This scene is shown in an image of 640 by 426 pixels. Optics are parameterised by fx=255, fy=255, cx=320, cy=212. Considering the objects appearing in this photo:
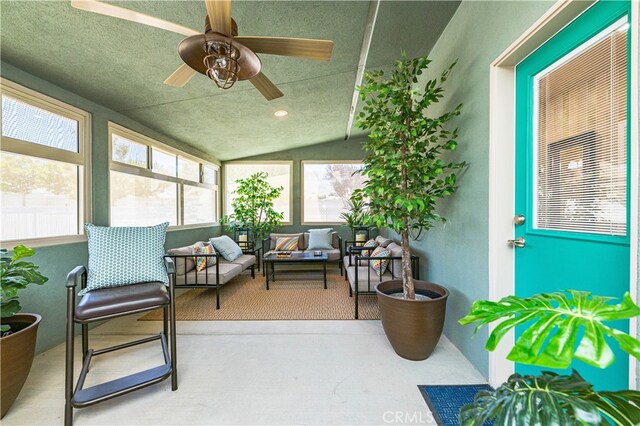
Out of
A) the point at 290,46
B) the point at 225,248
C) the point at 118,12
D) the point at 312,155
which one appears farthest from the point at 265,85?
the point at 312,155

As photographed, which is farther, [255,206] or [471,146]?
[255,206]

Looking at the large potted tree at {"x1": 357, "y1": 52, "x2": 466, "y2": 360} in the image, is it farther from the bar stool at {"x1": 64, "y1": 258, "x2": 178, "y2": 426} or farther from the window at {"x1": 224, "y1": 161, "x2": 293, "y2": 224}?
the window at {"x1": 224, "y1": 161, "x2": 293, "y2": 224}

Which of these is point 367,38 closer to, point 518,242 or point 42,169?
point 518,242

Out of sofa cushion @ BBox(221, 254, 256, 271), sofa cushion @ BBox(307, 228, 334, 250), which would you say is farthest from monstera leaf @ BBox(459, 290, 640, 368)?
sofa cushion @ BBox(307, 228, 334, 250)

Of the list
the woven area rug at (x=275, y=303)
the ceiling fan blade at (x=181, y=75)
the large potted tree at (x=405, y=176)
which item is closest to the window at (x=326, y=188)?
the woven area rug at (x=275, y=303)

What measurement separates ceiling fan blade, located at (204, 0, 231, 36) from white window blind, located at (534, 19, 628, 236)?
5.41 feet

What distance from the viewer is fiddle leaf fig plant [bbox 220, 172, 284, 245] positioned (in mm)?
4910

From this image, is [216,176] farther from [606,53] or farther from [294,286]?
[606,53]

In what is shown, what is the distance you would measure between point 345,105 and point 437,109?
1.61 m

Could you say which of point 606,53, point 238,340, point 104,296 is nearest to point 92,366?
point 104,296

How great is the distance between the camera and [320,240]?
5.08m

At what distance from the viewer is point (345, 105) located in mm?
3799

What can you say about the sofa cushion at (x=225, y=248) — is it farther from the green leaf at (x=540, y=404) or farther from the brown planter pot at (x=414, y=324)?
the green leaf at (x=540, y=404)

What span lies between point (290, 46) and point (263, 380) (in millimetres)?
2128
